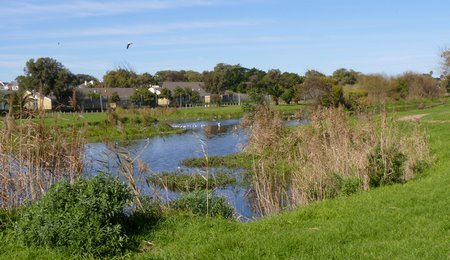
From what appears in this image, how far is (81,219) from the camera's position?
328 inches

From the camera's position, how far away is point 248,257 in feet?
25.0

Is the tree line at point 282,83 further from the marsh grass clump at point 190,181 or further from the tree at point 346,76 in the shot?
the marsh grass clump at point 190,181

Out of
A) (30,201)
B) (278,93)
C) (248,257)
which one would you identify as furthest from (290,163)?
(278,93)

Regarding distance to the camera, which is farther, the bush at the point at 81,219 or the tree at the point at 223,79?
the tree at the point at 223,79

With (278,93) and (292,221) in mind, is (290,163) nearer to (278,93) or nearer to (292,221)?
(292,221)

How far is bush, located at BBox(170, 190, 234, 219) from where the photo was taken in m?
11.1

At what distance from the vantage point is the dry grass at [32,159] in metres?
10.8

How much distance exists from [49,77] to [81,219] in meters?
74.7

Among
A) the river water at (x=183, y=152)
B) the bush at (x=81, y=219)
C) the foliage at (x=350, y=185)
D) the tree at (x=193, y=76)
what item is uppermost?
the tree at (x=193, y=76)

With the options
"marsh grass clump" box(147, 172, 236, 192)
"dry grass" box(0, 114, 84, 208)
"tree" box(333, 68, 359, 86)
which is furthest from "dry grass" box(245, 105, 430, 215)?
"tree" box(333, 68, 359, 86)

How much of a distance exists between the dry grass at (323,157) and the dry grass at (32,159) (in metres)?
4.60

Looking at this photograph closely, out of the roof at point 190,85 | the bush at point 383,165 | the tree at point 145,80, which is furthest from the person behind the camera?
the roof at point 190,85

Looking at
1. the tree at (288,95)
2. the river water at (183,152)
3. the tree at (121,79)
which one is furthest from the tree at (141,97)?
the river water at (183,152)

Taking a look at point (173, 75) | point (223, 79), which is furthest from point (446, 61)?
point (173, 75)
